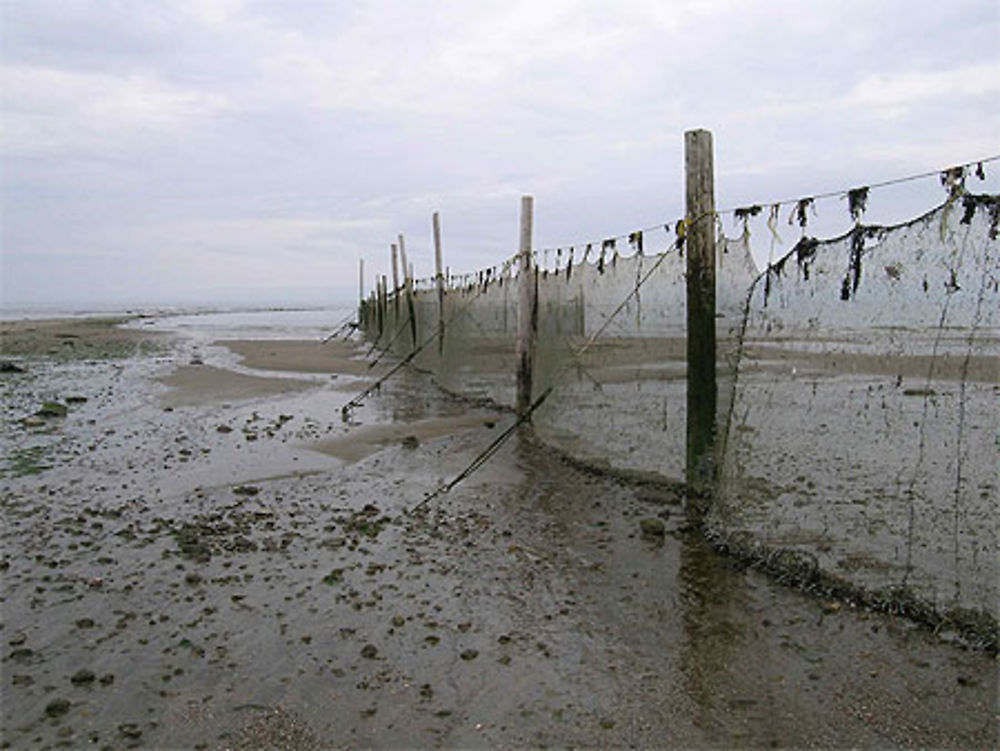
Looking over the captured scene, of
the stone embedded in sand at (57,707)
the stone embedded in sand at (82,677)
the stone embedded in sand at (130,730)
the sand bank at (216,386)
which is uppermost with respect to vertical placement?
the sand bank at (216,386)

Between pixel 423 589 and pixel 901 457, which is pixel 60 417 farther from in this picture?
pixel 901 457

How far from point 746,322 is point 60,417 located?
10.2 metres

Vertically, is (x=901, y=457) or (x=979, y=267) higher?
(x=979, y=267)

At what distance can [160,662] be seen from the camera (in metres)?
3.72

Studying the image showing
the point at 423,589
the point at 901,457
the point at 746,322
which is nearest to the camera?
the point at 423,589

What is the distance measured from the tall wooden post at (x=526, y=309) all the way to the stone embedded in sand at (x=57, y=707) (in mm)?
7242

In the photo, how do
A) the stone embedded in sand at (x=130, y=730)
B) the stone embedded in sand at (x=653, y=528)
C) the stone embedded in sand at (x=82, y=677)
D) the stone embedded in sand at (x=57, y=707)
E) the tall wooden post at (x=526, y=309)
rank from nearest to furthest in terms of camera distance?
the stone embedded in sand at (x=130, y=730) < the stone embedded in sand at (x=57, y=707) < the stone embedded in sand at (x=82, y=677) < the stone embedded in sand at (x=653, y=528) < the tall wooden post at (x=526, y=309)

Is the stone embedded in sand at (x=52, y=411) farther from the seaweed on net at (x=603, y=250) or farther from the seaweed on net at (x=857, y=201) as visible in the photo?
the seaweed on net at (x=857, y=201)

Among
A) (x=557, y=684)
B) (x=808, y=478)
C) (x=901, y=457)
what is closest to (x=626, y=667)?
(x=557, y=684)

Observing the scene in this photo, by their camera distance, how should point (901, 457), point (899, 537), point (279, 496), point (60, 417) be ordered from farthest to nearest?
1. point (60, 417)
2. point (901, 457)
3. point (279, 496)
4. point (899, 537)

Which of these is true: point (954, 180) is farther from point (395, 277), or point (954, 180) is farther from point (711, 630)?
point (395, 277)

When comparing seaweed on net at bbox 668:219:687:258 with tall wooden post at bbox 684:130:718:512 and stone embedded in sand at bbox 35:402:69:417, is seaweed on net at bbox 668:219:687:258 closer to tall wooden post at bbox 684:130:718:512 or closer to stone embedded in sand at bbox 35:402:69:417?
tall wooden post at bbox 684:130:718:512

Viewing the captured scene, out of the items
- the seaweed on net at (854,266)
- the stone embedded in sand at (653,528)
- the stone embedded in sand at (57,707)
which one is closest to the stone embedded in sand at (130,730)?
the stone embedded in sand at (57,707)

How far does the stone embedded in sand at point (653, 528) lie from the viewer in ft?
18.3
